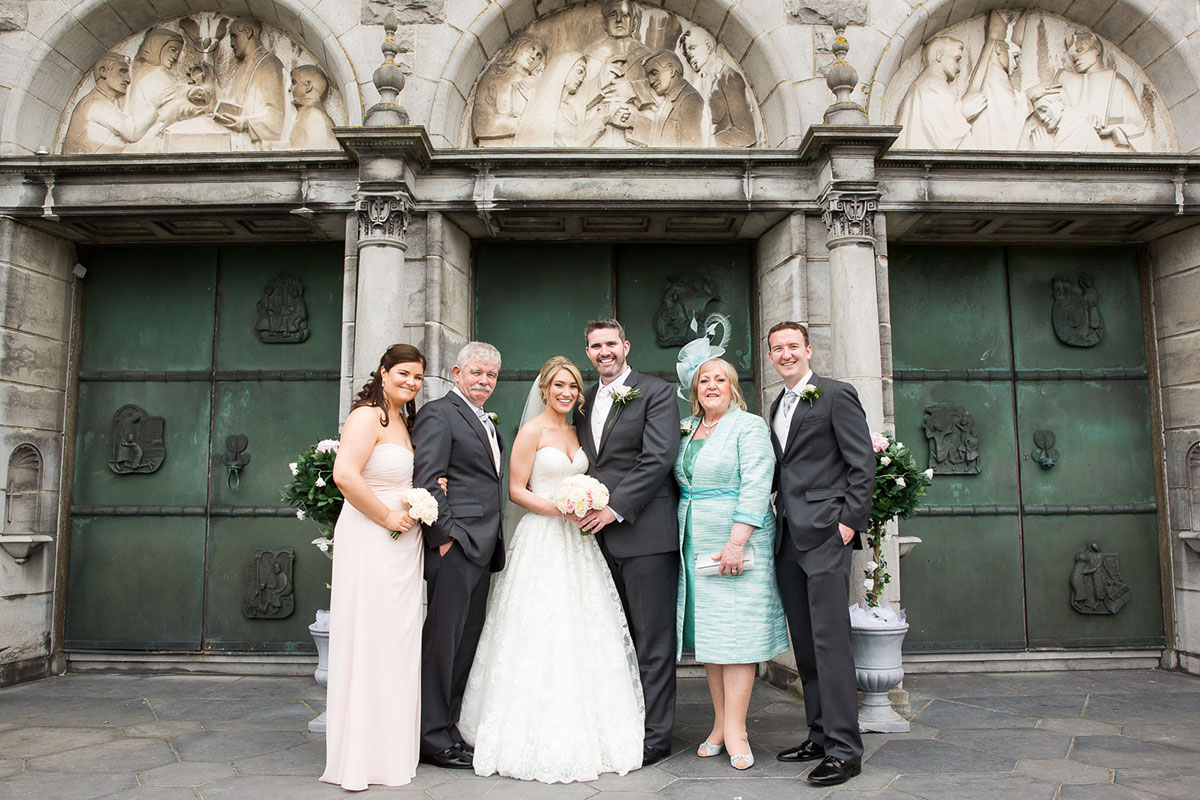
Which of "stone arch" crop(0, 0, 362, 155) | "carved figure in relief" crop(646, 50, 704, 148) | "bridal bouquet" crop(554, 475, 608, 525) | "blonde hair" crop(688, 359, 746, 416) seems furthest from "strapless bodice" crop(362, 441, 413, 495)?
"carved figure in relief" crop(646, 50, 704, 148)

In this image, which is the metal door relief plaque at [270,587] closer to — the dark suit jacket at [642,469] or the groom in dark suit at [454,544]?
the groom in dark suit at [454,544]

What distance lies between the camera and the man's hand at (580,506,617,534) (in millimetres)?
3947

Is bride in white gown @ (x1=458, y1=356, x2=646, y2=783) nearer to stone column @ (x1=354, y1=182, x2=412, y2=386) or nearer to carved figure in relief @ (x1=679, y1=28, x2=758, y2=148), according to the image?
stone column @ (x1=354, y1=182, x2=412, y2=386)

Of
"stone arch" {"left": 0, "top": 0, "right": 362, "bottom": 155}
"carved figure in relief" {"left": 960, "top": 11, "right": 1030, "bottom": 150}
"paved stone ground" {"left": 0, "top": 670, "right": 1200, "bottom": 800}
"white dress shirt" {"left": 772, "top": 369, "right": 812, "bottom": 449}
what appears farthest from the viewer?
"carved figure in relief" {"left": 960, "top": 11, "right": 1030, "bottom": 150}

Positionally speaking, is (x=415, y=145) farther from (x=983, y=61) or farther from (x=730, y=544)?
(x=983, y=61)

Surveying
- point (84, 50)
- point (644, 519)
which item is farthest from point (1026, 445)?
point (84, 50)

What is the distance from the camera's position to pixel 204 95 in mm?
6469

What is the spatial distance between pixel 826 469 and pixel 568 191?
3.00 metres

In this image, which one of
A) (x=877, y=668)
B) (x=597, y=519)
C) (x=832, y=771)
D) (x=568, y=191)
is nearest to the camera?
(x=832, y=771)

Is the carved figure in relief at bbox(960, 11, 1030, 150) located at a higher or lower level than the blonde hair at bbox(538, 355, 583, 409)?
higher

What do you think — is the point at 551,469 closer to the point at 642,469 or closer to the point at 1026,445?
the point at 642,469

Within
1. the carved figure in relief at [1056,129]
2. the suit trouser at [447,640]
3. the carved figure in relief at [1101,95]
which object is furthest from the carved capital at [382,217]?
the carved figure in relief at [1101,95]

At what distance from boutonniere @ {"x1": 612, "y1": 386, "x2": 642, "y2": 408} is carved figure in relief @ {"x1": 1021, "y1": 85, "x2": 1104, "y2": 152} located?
4.36 metres

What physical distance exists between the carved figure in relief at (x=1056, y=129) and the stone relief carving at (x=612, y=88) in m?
2.20
